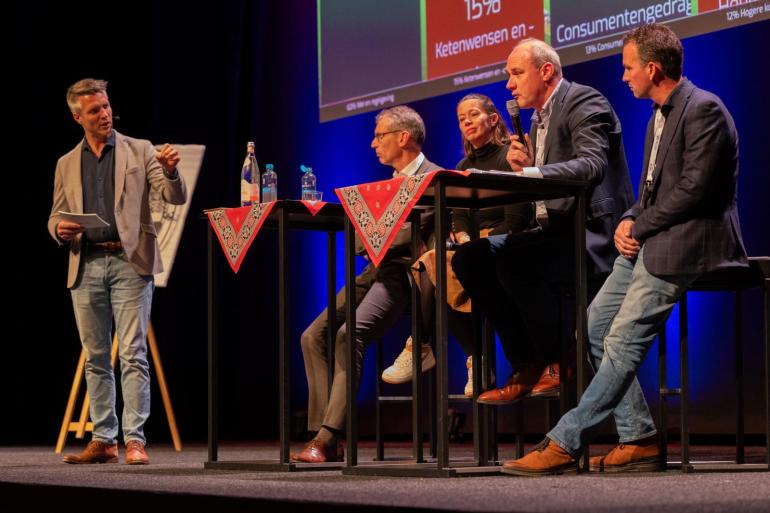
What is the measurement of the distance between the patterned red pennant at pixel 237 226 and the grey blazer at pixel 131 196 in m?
0.56

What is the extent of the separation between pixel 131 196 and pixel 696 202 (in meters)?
2.28

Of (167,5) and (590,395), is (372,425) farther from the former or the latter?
(590,395)

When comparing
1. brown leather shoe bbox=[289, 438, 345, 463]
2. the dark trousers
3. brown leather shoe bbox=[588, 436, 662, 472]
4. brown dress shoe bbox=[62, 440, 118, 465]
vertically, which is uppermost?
the dark trousers

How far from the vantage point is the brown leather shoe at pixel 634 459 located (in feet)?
10.3

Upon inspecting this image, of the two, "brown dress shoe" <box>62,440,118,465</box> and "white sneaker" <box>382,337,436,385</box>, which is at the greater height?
"white sneaker" <box>382,337,436,385</box>

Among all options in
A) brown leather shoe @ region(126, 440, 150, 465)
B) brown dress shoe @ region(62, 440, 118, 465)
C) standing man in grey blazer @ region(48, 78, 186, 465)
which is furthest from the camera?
standing man in grey blazer @ region(48, 78, 186, 465)

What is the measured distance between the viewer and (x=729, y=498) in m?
2.17

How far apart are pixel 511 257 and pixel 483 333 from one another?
419mm

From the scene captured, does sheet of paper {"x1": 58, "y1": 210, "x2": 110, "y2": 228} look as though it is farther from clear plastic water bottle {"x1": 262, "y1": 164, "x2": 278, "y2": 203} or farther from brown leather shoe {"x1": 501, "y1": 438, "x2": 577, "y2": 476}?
brown leather shoe {"x1": 501, "y1": 438, "x2": 577, "y2": 476}

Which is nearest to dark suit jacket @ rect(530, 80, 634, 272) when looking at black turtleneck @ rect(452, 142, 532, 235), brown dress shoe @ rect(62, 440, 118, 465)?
black turtleneck @ rect(452, 142, 532, 235)

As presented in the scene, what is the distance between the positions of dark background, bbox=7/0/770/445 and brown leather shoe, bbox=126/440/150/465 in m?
2.38

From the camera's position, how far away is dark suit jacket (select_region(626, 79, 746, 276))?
2.94 metres

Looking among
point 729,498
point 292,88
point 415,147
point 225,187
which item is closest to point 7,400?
point 225,187

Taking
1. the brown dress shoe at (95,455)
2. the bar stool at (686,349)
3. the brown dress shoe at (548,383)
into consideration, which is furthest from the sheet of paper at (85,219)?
the bar stool at (686,349)
